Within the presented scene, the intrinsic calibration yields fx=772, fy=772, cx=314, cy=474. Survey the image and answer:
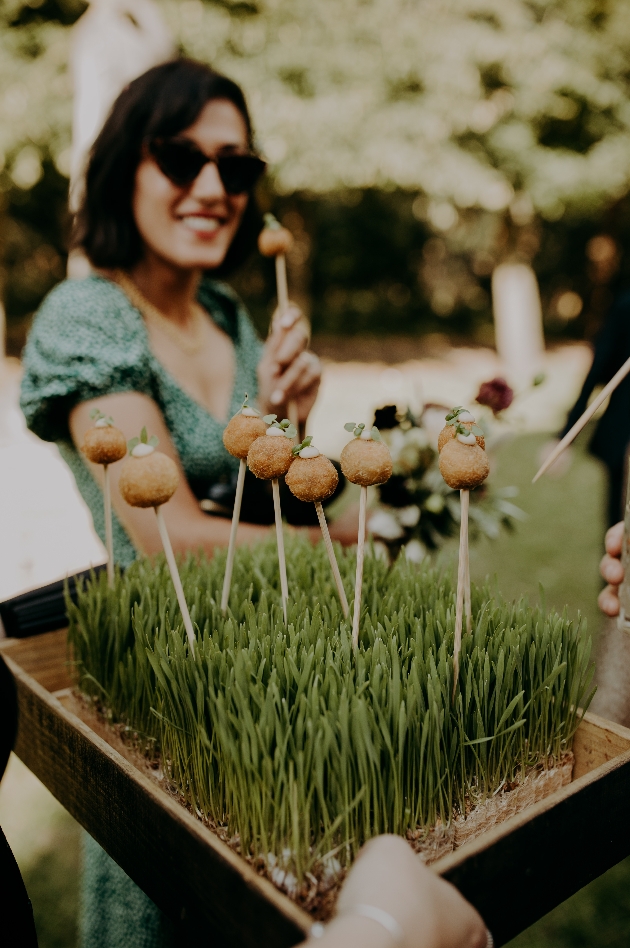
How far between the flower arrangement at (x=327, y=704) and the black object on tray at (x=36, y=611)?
236mm

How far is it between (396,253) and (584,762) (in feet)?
57.6

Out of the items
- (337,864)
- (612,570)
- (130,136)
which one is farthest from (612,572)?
(130,136)

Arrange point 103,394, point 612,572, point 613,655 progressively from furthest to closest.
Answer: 1. point 103,394
2. point 613,655
3. point 612,572

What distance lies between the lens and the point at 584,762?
105cm

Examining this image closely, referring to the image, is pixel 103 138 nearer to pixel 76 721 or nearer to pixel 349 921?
pixel 76 721

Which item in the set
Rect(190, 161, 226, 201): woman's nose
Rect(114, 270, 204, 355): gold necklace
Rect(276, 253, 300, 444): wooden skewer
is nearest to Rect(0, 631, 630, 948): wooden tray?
Rect(276, 253, 300, 444): wooden skewer

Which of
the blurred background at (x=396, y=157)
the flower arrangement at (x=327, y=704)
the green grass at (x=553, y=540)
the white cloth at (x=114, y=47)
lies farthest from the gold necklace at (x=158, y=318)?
the white cloth at (x=114, y=47)

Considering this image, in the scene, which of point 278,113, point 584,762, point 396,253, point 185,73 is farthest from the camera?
point 396,253

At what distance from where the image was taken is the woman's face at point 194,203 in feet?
5.51

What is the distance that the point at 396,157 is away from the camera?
9312 millimetres

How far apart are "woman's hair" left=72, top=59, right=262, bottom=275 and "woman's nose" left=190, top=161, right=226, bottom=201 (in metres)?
0.10

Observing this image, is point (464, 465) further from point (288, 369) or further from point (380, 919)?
point (288, 369)

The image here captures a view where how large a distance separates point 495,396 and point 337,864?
1090mm

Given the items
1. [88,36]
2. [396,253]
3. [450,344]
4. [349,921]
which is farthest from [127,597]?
[396,253]
